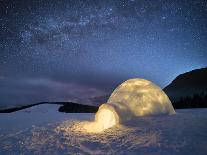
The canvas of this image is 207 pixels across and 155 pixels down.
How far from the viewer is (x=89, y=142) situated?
754 cm

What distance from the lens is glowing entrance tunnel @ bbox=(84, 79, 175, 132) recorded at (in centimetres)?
1008

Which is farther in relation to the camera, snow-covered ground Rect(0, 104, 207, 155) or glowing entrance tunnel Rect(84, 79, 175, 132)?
glowing entrance tunnel Rect(84, 79, 175, 132)

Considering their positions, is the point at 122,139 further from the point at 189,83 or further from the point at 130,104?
the point at 189,83

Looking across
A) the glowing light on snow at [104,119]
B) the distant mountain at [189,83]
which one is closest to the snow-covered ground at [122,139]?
the glowing light on snow at [104,119]

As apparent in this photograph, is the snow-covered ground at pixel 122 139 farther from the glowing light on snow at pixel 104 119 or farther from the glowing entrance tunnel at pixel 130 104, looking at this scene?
the glowing entrance tunnel at pixel 130 104

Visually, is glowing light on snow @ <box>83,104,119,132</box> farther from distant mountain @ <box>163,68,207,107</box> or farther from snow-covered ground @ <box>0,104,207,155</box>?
distant mountain @ <box>163,68,207,107</box>

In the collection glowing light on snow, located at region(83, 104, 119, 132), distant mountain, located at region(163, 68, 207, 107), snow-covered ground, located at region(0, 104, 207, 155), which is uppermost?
distant mountain, located at region(163, 68, 207, 107)

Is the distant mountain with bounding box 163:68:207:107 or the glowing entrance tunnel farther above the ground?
the distant mountain with bounding box 163:68:207:107

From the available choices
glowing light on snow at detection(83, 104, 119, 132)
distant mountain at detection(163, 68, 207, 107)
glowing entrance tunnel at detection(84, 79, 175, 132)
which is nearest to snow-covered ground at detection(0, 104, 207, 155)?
glowing light on snow at detection(83, 104, 119, 132)

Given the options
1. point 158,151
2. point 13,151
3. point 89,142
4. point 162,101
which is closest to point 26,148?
point 13,151

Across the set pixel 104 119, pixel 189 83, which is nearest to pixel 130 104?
pixel 104 119

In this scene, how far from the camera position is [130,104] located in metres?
11.0

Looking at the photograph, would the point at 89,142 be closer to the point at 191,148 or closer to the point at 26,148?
the point at 26,148

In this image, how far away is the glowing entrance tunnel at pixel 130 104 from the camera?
33.1 ft
